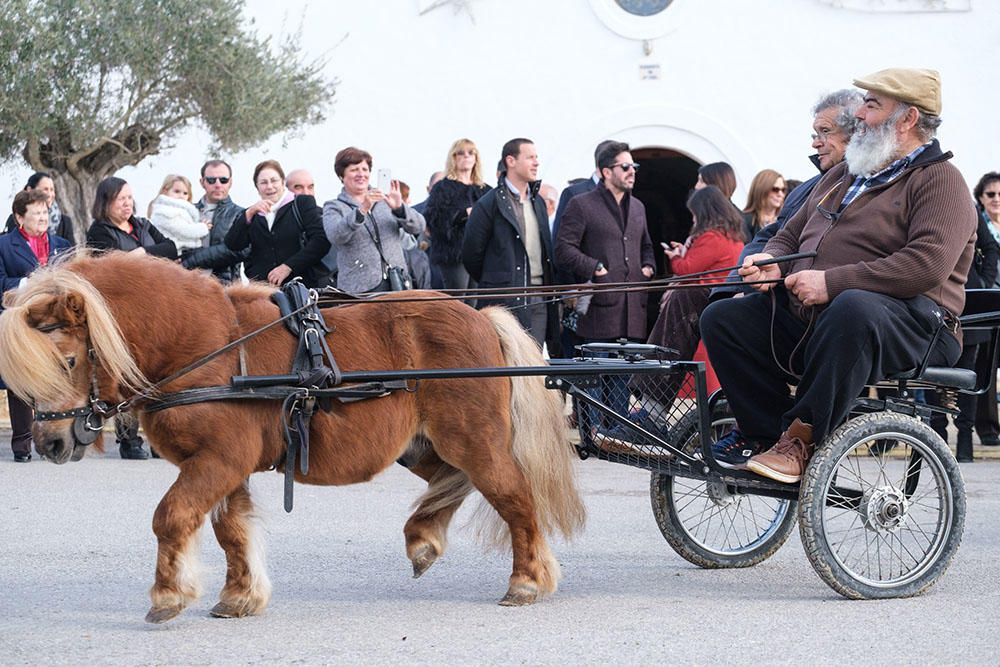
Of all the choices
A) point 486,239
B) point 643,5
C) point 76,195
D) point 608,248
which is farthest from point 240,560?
point 643,5

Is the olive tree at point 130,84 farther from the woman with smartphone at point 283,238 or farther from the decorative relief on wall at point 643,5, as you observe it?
the woman with smartphone at point 283,238

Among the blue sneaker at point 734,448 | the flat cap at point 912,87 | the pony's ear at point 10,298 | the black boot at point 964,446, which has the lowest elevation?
the black boot at point 964,446

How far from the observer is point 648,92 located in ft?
57.6

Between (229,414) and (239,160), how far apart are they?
A: 42.1 feet

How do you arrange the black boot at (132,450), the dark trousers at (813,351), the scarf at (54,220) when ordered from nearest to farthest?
the dark trousers at (813,351) < the black boot at (132,450) < the scarf at (54,220)

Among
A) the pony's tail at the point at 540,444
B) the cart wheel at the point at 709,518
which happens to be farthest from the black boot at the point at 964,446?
the pony's tail at the point at 540,444

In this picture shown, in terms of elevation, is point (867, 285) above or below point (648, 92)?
below

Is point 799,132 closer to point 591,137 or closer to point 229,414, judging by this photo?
point 591,137

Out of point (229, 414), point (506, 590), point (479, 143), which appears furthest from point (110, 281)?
point (479, 143)

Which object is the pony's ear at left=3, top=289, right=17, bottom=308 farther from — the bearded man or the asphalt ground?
the bearded man

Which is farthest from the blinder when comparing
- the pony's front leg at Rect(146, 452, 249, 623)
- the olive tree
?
the olive tree

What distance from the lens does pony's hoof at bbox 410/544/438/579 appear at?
6.07 m

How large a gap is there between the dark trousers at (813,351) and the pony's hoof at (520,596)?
134cm

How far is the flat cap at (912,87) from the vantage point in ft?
19.8
